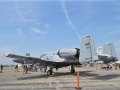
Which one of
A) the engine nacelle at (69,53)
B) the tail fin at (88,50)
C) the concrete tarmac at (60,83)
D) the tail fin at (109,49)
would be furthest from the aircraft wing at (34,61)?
the tail fin at (88,50)

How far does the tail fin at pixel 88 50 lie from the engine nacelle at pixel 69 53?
318 cm

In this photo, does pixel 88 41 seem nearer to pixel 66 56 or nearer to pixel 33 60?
pixel 66 56

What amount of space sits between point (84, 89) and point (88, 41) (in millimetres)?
11227

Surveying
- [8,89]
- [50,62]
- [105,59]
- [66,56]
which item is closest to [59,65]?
[50,62]

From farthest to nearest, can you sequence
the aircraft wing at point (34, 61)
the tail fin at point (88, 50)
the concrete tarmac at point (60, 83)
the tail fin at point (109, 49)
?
the tail fin at point (109, 49), the aircraft wing at point (34, 61), the tail fin at point (88, 50), the concrete tarmac at point (60, 83)

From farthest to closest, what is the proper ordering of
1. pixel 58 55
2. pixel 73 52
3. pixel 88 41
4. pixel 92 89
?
pixel 58 55 < pixel 73 52 < pixel 88 41 < pixel 92 89

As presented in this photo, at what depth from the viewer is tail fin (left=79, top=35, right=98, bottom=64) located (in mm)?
29531

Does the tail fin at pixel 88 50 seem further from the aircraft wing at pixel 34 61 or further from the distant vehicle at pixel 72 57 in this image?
the aircraft wing at pixel 34 61

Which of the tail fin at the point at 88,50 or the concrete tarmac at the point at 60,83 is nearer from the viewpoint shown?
the concrete tarmac at the point at 60,83

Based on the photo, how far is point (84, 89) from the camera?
1936 cm

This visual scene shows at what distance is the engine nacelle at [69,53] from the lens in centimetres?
3356

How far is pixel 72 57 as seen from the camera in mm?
34438

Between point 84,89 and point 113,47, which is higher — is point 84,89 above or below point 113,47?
below

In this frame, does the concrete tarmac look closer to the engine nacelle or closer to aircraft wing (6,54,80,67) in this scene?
aircraft wing (6,54,80,67)
